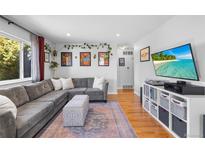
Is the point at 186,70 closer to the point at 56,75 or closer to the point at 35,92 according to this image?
the point at 35,92

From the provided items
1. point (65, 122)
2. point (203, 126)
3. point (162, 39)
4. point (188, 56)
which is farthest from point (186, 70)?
point (65, 122)

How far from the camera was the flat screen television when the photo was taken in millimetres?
2400

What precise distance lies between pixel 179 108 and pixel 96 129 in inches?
58.8

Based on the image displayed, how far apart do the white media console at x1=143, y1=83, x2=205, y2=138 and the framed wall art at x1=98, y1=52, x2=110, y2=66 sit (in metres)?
3.13

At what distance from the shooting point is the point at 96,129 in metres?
2.71

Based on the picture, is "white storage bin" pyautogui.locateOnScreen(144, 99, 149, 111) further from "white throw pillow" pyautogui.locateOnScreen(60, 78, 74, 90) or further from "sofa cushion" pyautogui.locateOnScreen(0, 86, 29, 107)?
"sofa cushion" pyautogui.locateOnScreen(0, 86, 29, 107)

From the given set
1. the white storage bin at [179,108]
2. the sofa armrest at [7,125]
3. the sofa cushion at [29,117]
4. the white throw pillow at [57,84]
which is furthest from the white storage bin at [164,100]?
the white throw pillow at [57,84]

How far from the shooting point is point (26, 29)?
4023 millimetres

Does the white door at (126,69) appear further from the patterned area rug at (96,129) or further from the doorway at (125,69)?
the patterned area rug at (96,129)

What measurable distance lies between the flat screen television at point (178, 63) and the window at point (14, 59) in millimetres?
3705

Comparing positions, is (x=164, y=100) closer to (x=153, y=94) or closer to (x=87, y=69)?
(x=153, y=94)

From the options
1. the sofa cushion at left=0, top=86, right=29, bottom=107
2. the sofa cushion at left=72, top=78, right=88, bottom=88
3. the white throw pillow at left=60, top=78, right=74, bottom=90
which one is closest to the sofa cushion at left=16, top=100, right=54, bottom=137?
the sofa cushion at left=0, top=86, right=29, bottom=107
